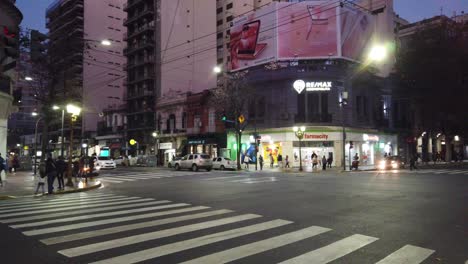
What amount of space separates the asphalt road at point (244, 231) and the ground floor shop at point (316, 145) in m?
27.4

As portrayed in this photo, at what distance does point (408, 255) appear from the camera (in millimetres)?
6484

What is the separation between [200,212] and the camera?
11023 mm

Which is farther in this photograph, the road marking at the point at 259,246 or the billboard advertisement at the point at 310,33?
the billboard advertisement at the point at 310,33

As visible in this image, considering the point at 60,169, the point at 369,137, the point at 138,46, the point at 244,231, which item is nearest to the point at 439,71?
the point at 369,137

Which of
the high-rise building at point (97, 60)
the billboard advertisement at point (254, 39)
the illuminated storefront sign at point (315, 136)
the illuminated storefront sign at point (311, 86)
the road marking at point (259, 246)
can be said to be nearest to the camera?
the road marking at point (259, 246)

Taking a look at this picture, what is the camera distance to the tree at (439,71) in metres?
39.3

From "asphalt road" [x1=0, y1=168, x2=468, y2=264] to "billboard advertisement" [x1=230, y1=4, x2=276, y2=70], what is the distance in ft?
108

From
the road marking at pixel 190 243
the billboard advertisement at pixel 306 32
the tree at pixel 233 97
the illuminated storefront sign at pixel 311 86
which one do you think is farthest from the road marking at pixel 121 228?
the billboard advertisement at pixel 306 32

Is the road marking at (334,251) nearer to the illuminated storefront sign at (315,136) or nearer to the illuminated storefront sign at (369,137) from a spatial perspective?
the illuminated storefront sign at (315,136)

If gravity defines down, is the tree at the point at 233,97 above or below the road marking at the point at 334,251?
above

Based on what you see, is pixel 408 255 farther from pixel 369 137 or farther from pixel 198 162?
pixel 369 137

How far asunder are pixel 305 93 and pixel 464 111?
15637 mm

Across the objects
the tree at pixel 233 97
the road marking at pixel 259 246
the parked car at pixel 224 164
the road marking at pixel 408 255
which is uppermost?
the tree at pixel 233 97

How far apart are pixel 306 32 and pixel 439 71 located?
13568 millimetres
